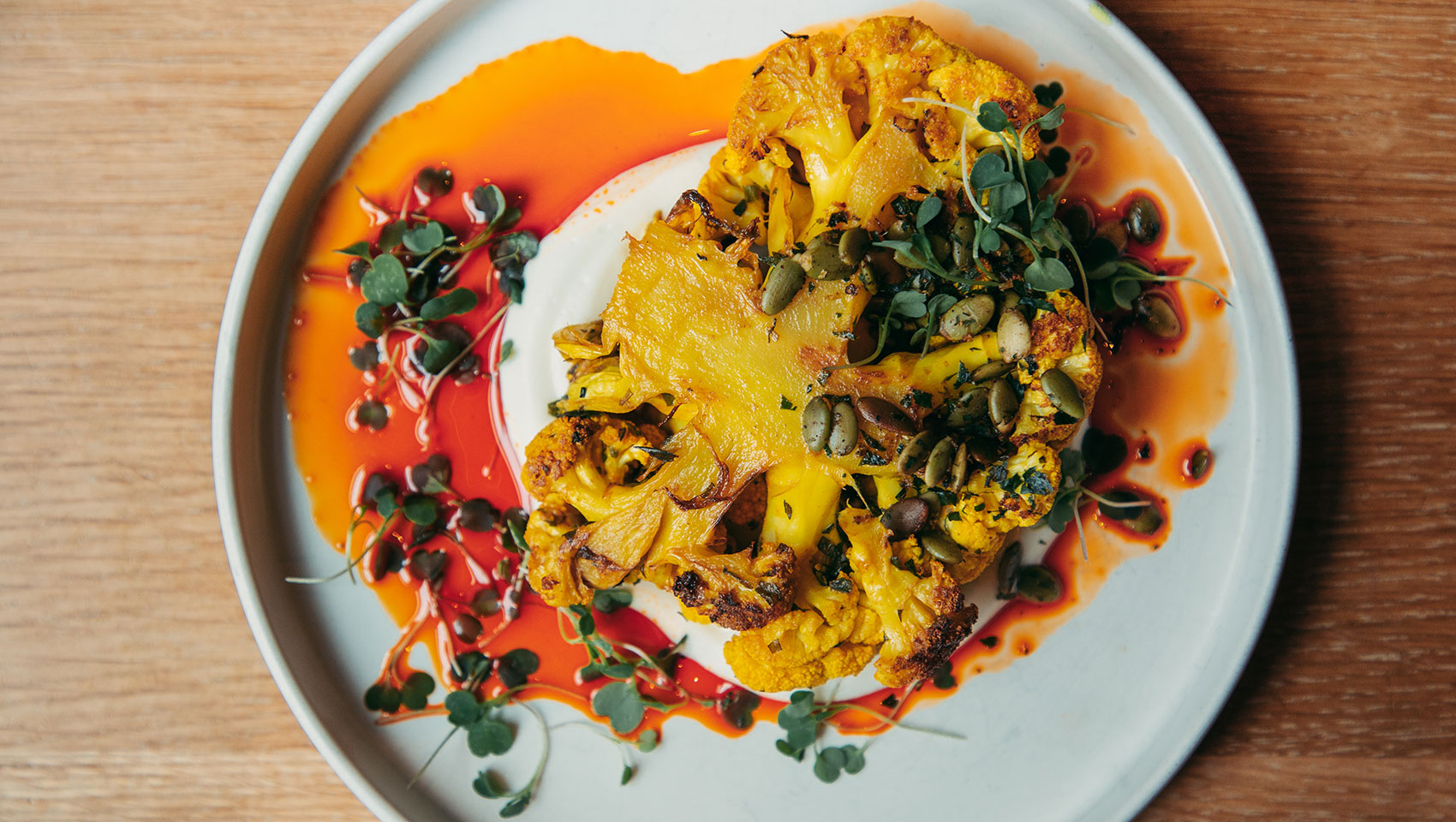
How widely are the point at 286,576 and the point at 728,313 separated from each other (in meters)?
1.02

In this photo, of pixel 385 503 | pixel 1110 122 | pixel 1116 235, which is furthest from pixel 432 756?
pixel 1110 122

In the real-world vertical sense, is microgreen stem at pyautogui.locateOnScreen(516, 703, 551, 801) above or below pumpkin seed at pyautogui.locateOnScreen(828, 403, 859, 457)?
below

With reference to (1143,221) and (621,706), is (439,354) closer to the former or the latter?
(621,706)

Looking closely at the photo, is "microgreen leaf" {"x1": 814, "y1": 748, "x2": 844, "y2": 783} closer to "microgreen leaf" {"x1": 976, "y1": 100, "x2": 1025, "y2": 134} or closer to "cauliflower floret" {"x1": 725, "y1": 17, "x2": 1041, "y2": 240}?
"cauliflower floret" {"x1": 725, "y1": 17, "x2": 1041, "y2": 240}

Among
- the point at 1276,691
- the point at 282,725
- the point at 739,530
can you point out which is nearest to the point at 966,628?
the point at 739,530

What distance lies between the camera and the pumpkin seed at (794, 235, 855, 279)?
1094 millimetres

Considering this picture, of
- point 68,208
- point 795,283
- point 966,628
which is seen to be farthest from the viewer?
point 68,208

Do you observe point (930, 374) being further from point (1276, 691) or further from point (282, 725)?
point (282, 725)

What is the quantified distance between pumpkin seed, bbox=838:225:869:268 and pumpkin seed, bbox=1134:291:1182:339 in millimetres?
Result: 619

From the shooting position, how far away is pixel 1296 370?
1.37 metres

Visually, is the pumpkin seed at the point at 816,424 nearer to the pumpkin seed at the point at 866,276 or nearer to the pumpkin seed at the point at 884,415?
the pumpkin seed at the point at 884,415

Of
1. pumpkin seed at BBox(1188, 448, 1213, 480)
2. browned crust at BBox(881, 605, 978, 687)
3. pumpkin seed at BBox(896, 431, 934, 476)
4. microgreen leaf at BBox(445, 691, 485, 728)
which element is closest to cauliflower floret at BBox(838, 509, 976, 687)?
browned crust at BBox(881, 605, 978, 687)

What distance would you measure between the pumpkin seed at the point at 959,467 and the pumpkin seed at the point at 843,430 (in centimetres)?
15

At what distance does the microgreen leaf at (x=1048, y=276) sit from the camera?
3.81 ft
